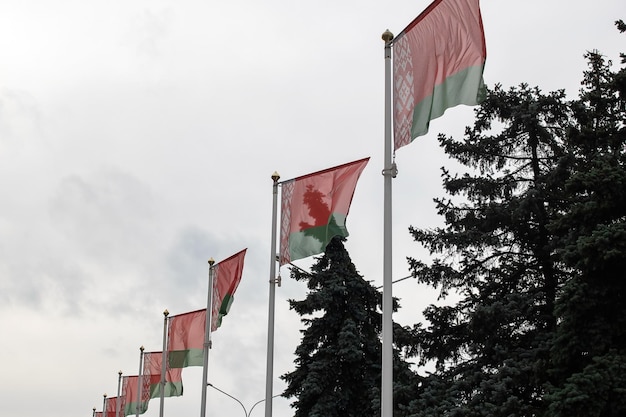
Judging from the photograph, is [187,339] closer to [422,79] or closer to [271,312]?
[271,312]

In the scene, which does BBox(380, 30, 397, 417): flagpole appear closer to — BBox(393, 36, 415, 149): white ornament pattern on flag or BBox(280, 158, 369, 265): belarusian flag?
BBox(393, 36, 415, 149): white ornament pattern on flag

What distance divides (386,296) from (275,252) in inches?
296

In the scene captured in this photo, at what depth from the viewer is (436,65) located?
1337cm

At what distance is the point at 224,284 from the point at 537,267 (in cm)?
891

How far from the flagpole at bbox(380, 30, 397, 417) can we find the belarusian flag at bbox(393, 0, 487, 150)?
25 centimetres

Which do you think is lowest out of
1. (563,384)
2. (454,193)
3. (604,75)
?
(563,384)

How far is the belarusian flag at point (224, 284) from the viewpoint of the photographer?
2302 centimetres

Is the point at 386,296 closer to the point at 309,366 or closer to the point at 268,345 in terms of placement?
the point at 268,345

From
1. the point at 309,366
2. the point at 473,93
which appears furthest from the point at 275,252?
Result: the point at 309,366

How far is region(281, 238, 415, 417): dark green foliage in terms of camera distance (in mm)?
32719

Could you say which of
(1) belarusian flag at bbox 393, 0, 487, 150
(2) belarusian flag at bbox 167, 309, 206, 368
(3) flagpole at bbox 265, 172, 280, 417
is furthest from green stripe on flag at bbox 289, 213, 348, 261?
(2) belarusian flag at bbox 167, 309, 206, 368

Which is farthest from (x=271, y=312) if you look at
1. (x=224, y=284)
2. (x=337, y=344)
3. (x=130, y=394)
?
(x=130, y=394)

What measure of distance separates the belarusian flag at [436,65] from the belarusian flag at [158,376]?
18.9 m

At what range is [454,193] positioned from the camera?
2653cm
